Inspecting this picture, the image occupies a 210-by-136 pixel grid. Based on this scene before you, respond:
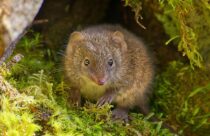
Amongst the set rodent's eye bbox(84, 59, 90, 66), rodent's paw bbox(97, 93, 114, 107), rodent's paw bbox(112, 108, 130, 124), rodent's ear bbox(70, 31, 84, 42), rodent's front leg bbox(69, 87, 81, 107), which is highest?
rodent's ear bbox(70, 31, 84, 42)

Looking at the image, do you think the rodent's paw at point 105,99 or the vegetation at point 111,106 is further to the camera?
the rodent's paw at point 105,99

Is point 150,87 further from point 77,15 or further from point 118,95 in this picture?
point 77,15

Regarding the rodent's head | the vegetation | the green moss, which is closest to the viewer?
the green moss

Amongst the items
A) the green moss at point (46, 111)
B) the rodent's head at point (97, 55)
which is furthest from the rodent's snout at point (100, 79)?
the green moss at point (46, 111)

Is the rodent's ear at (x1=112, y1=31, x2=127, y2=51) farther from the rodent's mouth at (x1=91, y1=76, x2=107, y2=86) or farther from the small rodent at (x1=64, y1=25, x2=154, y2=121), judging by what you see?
the rodent's mouth at (x1=91, y1=76, x2=107, y2=86)

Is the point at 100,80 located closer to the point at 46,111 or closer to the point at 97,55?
the point at 97,55

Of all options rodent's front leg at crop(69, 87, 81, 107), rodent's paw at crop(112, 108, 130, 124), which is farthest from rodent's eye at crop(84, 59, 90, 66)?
rodent's paw at crop(112, 108, 130, 124)

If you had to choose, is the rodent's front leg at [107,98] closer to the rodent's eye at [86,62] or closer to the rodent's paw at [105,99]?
the rodent's paw at [105,99]

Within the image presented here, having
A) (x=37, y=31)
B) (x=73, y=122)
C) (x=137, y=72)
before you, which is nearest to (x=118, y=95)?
(x=137, y=72)
